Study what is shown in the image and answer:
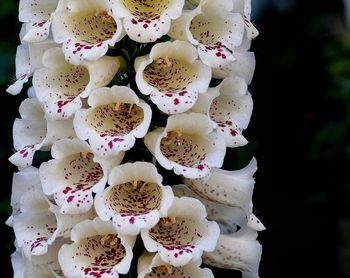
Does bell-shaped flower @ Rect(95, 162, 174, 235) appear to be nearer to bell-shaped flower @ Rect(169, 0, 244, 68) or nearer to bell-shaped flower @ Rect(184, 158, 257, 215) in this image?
bell-shaped flower @ Rect(184, 158, 257, 215)

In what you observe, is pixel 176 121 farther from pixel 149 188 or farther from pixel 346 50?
pixel 346 50

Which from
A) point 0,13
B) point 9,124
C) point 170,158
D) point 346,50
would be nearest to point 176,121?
Result: point 170,158

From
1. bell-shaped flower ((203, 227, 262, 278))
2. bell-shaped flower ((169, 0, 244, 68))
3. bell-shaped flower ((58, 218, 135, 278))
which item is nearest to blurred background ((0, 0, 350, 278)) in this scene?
bell-shaped flower ((203, 227, 262, 278))

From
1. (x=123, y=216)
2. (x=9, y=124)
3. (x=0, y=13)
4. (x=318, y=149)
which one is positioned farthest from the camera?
(x=318, y=149)

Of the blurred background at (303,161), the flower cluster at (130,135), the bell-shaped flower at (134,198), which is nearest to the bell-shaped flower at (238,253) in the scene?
the flower cluster at (130,135)

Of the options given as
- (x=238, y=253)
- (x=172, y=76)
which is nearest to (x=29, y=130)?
(x=172, y=76)

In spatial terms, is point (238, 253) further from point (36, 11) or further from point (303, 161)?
point (303, 161)
